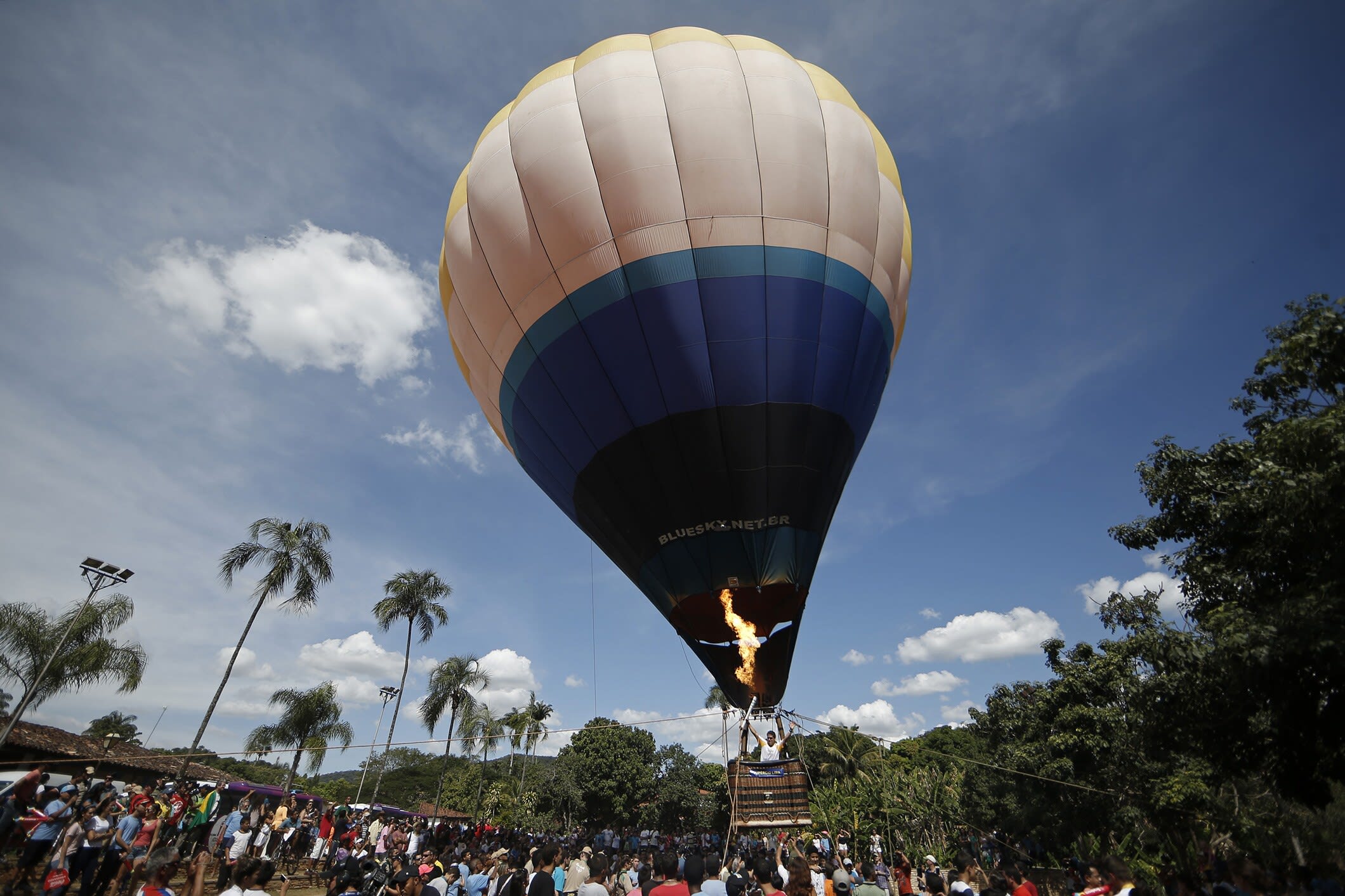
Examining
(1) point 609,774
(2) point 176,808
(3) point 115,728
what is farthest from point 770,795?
(3) point 115,728

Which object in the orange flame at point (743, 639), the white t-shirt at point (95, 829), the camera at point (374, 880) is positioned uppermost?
the orange flame at point (743, 639)

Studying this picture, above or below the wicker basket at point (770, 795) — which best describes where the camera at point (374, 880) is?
below

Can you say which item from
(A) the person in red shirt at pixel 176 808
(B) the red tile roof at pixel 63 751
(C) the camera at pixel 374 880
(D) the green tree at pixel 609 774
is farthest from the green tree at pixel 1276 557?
(D) the green tree at pixel 609 774

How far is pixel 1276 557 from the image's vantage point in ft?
27.6

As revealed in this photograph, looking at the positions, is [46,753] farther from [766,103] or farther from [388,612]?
[766,103]

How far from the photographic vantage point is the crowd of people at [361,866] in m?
5.02

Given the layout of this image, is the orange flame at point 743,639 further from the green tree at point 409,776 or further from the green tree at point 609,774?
the green tree at point 409,776

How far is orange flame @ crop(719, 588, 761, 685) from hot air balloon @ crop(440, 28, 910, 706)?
30 mm

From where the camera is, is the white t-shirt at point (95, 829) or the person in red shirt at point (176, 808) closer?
the white t-shirt at point (95, 829)

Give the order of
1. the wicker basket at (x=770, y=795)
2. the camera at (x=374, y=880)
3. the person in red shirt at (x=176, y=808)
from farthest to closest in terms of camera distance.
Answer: the person in red shirt at (x=176, y=808), the camera at (x=374, y=880), the wicker basket at (x=770, y=795)

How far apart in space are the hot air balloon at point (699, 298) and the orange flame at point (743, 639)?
30 millimetres

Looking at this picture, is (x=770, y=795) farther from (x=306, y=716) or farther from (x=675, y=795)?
(x=675, y=795)

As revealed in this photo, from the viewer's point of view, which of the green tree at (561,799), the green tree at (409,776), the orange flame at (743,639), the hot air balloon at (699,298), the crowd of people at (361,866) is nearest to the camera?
the crowd of people at (361,866)

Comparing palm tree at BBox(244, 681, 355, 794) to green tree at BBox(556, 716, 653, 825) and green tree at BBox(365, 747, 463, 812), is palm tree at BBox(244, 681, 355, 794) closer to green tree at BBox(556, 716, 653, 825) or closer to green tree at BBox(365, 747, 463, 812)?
green tree at BBox(556, 716, 653, 825)
